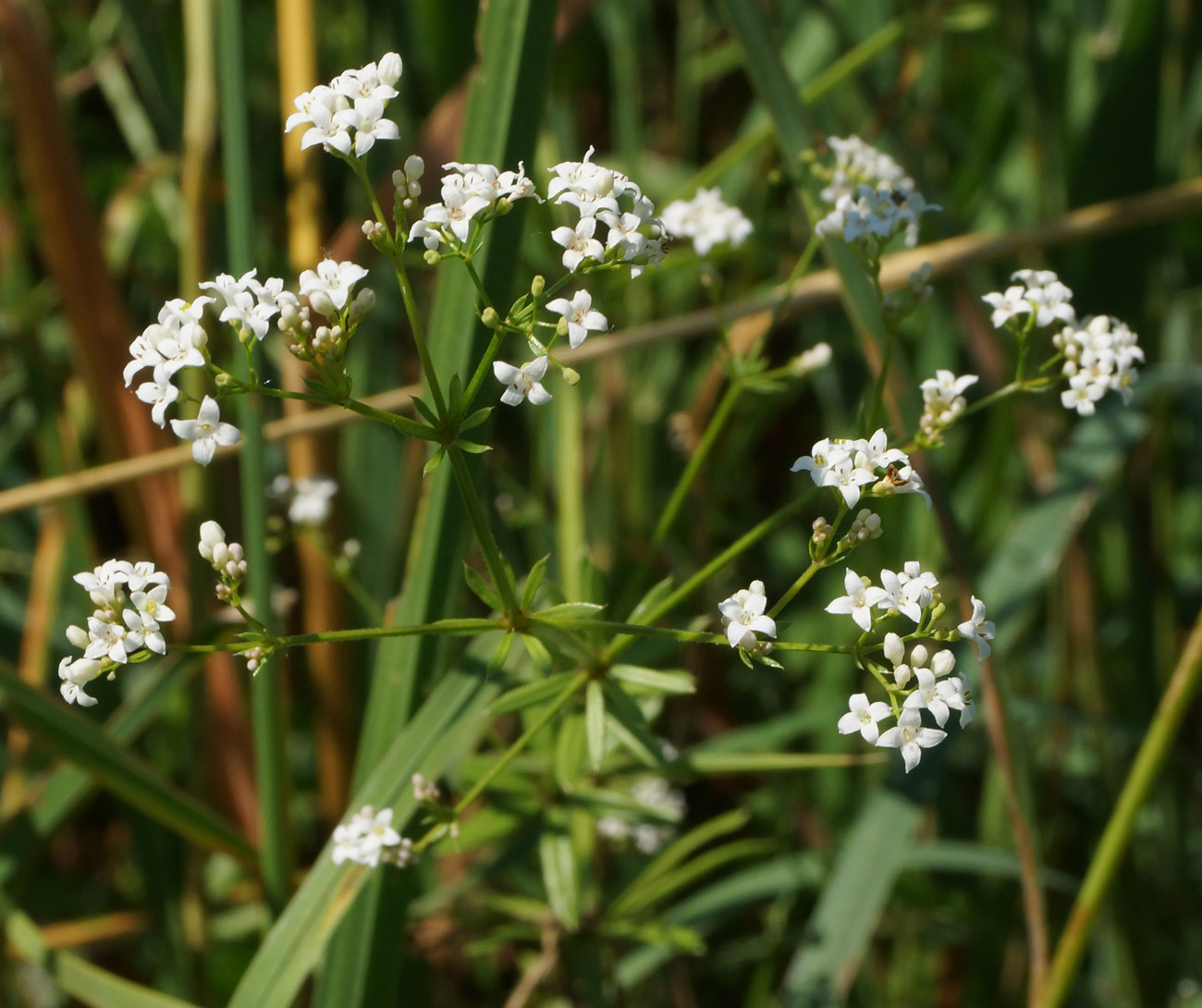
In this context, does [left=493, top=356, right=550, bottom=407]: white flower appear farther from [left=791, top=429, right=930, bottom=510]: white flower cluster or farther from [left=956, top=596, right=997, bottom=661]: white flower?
[left=956, top=596, right=997, bottom=661]: white flower

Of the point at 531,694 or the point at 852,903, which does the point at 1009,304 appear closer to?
the point at 531,694

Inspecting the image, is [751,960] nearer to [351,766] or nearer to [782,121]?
[351,766]

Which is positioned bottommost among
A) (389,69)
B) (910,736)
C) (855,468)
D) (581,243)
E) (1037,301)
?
(910,736)

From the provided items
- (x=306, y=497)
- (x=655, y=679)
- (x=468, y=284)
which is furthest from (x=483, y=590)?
(x=306, y=497)

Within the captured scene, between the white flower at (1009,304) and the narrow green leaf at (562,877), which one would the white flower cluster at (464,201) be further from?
the narrow green leaf at (562,877)

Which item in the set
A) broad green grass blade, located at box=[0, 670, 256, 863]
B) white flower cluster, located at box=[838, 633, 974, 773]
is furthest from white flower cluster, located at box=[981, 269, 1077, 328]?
broad green grass blade, located at box=[0, 670, 256, 863]

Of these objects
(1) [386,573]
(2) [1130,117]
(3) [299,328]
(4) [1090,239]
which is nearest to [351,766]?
(1) [386,573]
